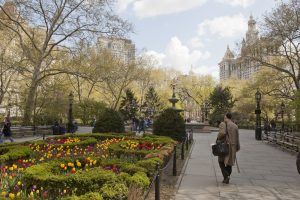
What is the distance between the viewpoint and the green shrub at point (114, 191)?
16.4 feet

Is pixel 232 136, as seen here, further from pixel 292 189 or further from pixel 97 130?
pixel 97 130

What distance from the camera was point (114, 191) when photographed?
17.0ft

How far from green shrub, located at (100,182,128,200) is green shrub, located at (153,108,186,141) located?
13861 millimetres

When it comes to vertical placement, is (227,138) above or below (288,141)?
above

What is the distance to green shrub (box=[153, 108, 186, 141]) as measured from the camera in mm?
19453

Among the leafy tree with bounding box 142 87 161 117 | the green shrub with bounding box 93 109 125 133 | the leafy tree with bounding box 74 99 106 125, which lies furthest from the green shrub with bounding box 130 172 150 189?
the leafy tree with bounding box 142 87 161 117

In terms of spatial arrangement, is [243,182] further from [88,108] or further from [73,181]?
[88,108]

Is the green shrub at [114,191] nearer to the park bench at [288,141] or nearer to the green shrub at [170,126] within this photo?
the green shrub at [170,126]

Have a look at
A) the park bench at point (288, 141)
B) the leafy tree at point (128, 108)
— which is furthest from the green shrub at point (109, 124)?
the leafy tree at point (128, 108)

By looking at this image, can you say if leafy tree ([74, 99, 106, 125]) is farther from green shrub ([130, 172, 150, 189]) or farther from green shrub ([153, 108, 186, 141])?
green shrub ([130, 172, 150, 189])

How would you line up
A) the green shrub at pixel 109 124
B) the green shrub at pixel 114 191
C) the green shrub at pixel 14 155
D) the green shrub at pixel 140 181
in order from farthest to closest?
the green shrub at pixel 109 124 < the green shrub at pixel 14 155 < the green shrub at pixel 140 181 < the green shrub at pixel 114 191

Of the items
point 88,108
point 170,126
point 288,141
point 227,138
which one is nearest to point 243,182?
point 227,138

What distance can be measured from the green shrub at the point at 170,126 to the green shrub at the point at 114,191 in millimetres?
13861

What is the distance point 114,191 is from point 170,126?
14374mm
